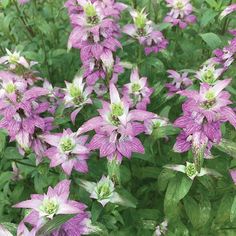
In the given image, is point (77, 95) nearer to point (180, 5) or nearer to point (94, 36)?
point (94, 36)

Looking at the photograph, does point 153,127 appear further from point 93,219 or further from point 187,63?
point 187,63

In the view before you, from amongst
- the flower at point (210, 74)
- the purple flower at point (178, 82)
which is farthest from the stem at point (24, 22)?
the flower at point (210, 74)

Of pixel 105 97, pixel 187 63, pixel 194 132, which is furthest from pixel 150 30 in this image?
pixel 194 132

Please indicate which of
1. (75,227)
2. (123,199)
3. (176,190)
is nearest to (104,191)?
(123,199)

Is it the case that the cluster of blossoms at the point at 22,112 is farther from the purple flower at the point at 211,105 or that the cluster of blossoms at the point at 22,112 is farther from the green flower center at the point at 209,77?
the green flower center at the point at 209,77

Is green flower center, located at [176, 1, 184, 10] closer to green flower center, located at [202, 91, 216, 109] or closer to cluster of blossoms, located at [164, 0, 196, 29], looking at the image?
cluster of blossoms, located at [164, 0, 196, 29]

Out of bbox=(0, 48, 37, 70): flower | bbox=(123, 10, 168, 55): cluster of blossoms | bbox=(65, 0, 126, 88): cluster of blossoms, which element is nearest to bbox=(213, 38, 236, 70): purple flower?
bbox=(123, 10, 168, 55): cluster of blossoms
